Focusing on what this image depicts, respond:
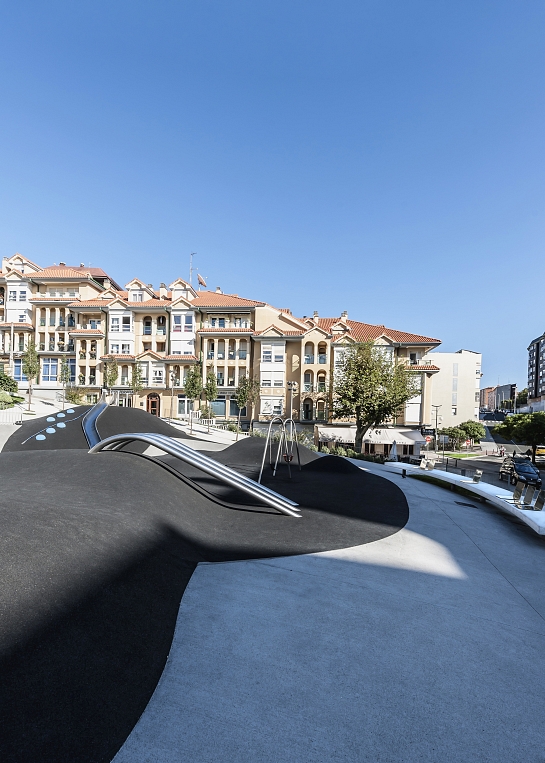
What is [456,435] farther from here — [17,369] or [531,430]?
[17,369]

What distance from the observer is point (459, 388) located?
2625 inches

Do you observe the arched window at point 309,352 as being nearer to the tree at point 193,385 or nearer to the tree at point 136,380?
the tree at point 193,385

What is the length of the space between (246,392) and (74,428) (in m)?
26.3

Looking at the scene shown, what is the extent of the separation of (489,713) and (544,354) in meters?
171

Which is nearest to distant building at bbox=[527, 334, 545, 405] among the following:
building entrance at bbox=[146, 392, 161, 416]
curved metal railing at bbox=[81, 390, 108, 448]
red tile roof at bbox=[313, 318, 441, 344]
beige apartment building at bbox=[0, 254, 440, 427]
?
red tile roof at bbox=[313, 318, 441, 344]

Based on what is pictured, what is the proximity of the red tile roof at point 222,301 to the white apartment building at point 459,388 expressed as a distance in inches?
1320

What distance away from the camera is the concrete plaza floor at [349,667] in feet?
13.0

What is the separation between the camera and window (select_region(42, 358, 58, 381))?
171 ft

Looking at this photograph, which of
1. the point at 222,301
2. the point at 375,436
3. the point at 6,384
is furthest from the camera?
the point at 222,301

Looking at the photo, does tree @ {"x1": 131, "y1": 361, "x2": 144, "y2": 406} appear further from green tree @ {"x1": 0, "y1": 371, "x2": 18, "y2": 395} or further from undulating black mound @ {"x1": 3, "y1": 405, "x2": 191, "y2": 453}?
undulating black mound @ {"x1": 3, "y1": 405, "x2": 191, "y2": 453}

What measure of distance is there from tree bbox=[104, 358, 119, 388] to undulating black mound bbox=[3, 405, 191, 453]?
2054cm

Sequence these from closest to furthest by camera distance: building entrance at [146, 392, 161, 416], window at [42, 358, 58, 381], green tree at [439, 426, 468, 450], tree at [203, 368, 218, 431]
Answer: tree at [203, 368, 218, 431] < building entrance at [146, 392, 161, 416] < window at [42, 358, 58, 381] < green tree at [439, 426, 468, 450]

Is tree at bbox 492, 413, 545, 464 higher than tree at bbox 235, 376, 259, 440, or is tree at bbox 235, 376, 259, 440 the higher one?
tree at bbox 235, 376, 259, 440

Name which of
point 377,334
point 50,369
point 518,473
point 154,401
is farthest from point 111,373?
point 518,473
